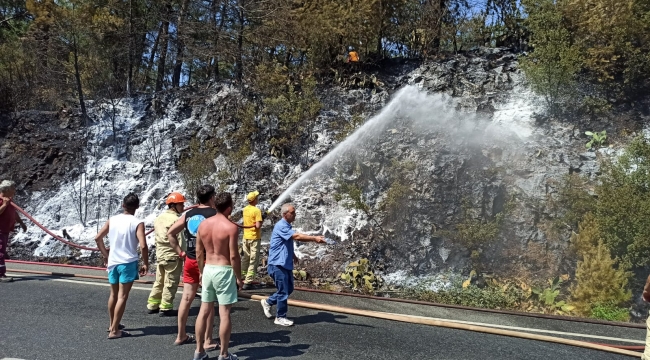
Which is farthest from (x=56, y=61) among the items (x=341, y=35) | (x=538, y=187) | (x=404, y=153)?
(x=538, y=187)

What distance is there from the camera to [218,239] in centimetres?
420

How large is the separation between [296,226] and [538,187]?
5.18 meters

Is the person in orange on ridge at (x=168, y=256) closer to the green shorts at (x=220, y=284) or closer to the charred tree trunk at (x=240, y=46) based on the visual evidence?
the green shorts at (x=220, y=284)

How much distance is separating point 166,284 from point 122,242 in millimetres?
1145

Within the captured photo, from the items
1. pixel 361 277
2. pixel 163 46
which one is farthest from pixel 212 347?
pixel 163 46

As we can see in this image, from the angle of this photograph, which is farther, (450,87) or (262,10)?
(262,10)

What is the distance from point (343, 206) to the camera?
1034 cm

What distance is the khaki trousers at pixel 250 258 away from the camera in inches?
290

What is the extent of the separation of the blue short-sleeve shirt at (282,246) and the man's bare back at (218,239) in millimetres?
1227

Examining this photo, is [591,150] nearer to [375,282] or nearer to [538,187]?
[538,187]

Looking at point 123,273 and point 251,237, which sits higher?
point 251,237

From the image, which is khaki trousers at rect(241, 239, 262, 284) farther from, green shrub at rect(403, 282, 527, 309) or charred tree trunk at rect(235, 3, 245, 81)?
charred tree trunk at rect(235, 3, 245, 81)

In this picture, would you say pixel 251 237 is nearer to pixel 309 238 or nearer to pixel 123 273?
pixel 309 238

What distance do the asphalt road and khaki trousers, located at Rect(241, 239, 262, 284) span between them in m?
0.99
